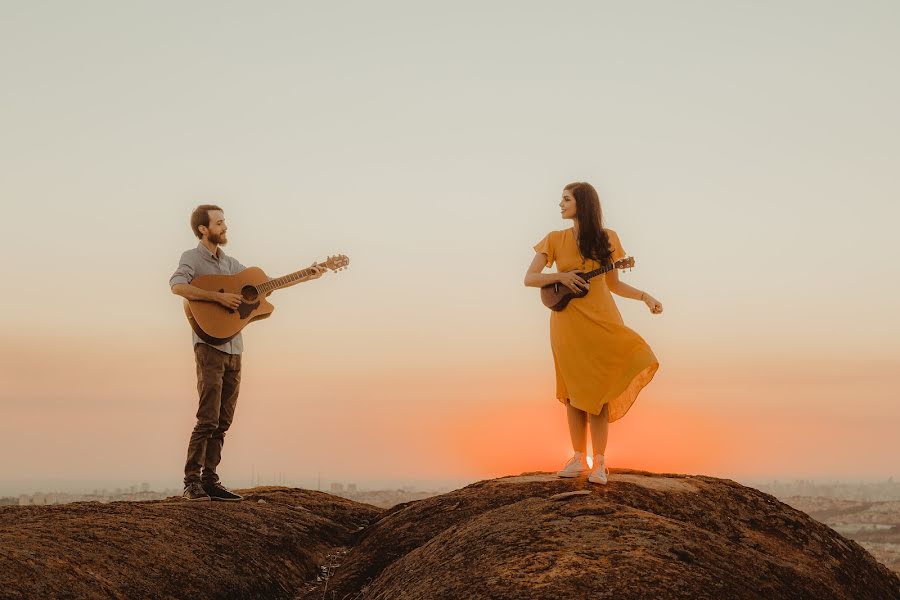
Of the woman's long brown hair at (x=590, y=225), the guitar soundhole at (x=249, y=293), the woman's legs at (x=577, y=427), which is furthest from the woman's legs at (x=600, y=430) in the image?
the guitar soundhole at (x=249, y=293)

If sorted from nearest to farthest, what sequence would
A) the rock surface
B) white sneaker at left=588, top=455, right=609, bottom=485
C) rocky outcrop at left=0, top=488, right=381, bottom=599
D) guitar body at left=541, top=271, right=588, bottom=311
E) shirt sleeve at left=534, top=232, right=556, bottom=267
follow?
the rock surface, rocky outcrop at left=0, top=488, right=381, bottom=599, white sneaker at left=588, top=455, right=609, bottom=485, guitar body at left=541, top=271, right=588, bottom=311, shirt sleeve at left=534, top=232, right=556, bottom=267

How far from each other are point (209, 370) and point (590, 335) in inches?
158

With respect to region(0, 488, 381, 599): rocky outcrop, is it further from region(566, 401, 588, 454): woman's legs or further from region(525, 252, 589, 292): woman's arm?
region(525, 252, 589, 292): woman's arm

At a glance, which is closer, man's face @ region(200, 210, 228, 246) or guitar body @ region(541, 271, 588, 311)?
guitar body @ region(541, 271, 588, 311)

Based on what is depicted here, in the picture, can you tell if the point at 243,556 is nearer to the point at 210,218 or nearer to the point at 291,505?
the point at 291,505

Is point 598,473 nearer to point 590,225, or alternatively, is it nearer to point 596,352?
point 596,352

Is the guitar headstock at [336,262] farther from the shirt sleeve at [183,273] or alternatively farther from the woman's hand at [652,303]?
the woman's hand at [652,303]

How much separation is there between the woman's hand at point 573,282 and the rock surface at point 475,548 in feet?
5.80

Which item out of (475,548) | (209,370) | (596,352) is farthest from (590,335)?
(209,370)

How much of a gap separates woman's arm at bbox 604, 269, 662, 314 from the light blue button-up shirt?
4009 millimetres

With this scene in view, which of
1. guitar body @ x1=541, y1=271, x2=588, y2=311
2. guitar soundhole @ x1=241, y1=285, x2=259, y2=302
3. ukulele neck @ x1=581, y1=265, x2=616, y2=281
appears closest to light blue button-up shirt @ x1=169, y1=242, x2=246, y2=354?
guitar soundhole @ x1=241, y1=285, x2=259, y2=302

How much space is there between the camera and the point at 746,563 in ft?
19.5

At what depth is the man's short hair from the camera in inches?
381

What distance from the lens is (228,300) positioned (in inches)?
369
